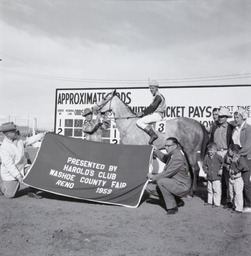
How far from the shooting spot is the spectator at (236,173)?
6.12m

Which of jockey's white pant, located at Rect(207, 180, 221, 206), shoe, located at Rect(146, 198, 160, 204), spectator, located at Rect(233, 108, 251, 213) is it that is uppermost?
spectator, located at Rect(233, 108, 251, 213)

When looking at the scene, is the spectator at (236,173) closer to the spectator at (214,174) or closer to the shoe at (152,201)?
the spectator at (214,174)

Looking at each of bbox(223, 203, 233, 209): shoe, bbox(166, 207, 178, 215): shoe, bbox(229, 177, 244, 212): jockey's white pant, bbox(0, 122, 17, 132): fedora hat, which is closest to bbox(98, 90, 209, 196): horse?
bbox(223, 203, 233, 209): shoe

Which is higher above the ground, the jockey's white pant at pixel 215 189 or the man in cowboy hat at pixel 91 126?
the man in cowboy hat at pixel 91 126

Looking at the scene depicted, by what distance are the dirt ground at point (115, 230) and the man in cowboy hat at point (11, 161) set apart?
0.27 meters

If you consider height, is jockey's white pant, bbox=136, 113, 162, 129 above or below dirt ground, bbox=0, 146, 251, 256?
above

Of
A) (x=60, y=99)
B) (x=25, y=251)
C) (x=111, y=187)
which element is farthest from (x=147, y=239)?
(x=60, y=99)

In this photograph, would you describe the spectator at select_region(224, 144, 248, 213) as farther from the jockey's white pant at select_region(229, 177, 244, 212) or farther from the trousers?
the trousers

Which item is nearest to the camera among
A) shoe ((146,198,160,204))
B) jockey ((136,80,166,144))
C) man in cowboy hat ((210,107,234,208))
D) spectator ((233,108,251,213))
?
spectator ((233,108,251,213))

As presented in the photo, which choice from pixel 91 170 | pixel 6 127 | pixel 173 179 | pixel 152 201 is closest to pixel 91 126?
pixel 91 170

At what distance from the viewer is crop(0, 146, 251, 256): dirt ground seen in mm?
4004

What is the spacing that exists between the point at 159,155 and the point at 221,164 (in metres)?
1.33

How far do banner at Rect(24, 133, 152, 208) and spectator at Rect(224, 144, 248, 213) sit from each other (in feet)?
5.39

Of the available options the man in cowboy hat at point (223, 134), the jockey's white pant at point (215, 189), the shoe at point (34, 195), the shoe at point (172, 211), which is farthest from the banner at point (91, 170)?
the man in cowboy hat at point (223, 134)
